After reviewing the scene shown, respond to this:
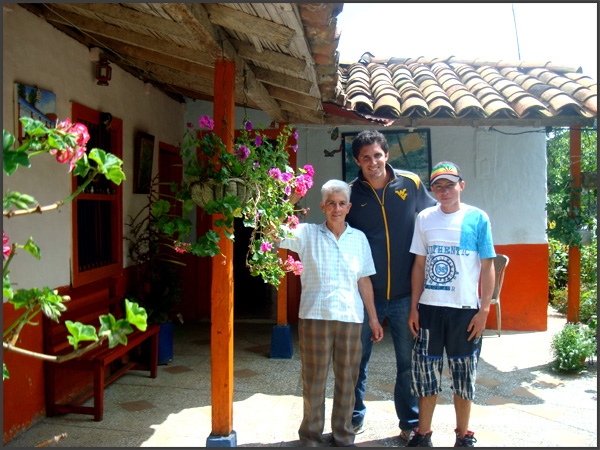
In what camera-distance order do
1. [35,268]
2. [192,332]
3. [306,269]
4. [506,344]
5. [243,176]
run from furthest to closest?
[192,332] → [506,344] → [35,268] → [306,269] → [243,176]

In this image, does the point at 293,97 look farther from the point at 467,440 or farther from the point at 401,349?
the point at 467,440

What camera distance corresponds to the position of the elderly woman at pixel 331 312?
3053 millimetres

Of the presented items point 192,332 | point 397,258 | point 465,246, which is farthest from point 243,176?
point 192,332

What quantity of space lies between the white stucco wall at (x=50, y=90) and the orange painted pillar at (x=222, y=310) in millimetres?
1313

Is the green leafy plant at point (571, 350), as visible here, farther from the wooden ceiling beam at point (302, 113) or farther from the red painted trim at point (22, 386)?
the red painted trim at point (22, 386)

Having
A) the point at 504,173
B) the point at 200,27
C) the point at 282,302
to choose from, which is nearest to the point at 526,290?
the point at 504,173

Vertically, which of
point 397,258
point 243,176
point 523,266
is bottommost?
point 523,266

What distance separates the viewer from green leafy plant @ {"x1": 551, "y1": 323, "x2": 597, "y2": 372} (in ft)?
16.0

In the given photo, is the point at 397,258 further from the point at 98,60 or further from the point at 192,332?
the point at 192,332

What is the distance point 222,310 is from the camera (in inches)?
128

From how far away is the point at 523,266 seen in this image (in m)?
6.56

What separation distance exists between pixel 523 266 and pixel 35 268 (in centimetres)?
571

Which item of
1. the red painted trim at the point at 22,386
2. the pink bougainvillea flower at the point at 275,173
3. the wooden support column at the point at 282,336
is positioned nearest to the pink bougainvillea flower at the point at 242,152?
the pink bougainvillea flower at the point at 275,173

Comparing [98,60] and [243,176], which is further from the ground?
[98,60]
